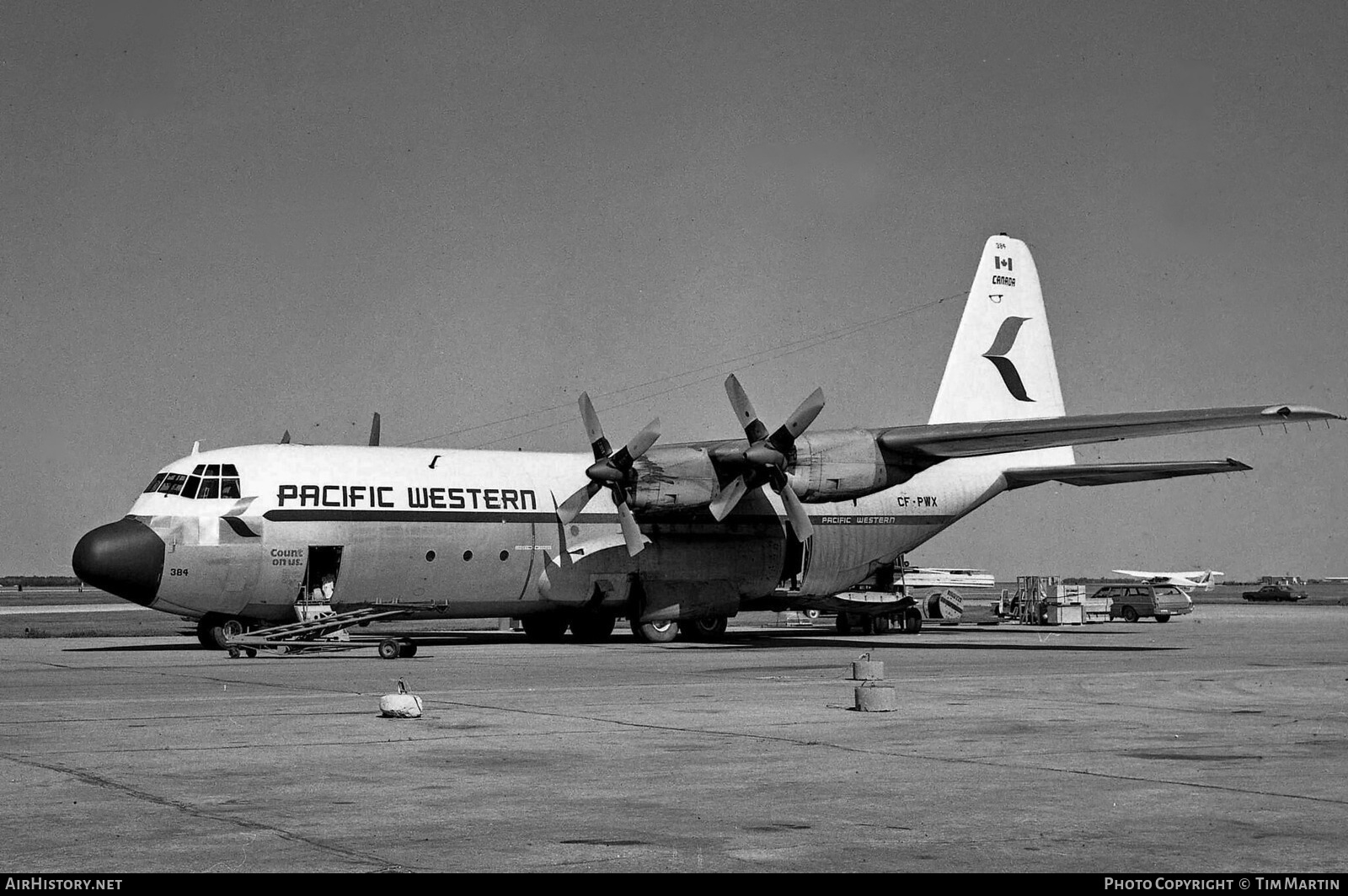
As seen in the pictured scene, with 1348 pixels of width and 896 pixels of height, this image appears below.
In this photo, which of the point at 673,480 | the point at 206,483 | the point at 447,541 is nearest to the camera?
the point at 206,483

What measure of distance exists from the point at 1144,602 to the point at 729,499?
3087 cm

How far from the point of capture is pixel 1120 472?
135 feet

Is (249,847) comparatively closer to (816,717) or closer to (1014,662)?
(816,717)

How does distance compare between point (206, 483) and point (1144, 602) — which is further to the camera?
point (1144, 602)

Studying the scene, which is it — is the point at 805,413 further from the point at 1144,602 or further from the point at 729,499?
the point at 1144,602

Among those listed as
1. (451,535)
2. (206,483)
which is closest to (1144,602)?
(451,535)

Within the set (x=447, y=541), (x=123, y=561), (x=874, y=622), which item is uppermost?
(x=447, y=541)

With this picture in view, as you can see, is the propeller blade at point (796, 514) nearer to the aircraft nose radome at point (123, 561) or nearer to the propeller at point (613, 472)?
the propeller at point (613, 472)

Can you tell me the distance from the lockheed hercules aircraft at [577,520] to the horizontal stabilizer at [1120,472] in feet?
0.23

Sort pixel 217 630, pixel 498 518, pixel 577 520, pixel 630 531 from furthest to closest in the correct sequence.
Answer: pixel 577 520 → pixel 498 518 → pixel 630 531 → pixel 217 630

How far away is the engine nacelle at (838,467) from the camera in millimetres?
35750

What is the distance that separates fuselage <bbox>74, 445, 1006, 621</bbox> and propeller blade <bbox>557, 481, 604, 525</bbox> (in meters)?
0.68
